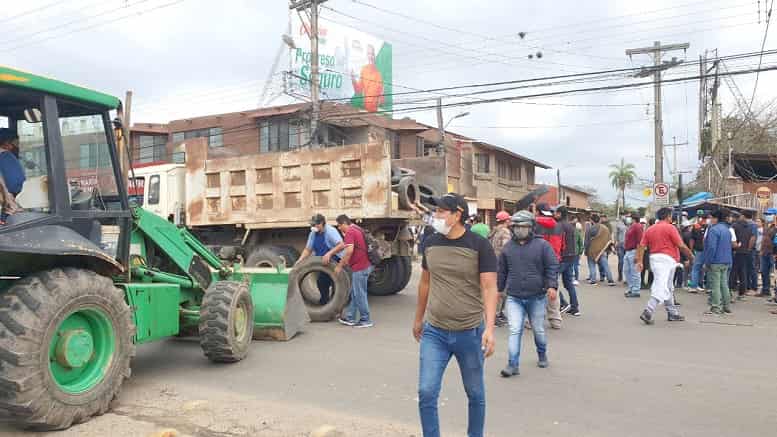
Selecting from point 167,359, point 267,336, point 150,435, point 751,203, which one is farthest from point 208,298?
point 751,203

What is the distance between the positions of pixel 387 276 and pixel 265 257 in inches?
93.2

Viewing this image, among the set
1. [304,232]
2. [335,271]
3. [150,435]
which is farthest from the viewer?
[304,232]

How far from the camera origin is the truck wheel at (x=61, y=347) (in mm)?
3803

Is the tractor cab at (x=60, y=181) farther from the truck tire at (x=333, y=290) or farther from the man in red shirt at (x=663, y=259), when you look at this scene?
the man in red shirt at (x=663, y=259)

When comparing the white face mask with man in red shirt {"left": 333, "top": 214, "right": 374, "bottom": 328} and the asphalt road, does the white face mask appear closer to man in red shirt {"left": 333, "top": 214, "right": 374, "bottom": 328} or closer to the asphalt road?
the asphalt road

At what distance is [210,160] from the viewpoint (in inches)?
431

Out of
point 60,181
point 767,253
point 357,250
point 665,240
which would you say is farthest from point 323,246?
point 767,253

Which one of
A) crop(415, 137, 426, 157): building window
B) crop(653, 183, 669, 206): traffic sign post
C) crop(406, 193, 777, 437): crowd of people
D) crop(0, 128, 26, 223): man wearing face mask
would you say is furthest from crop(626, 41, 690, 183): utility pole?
crop(0, 128, 26, 223): man wearing face mask

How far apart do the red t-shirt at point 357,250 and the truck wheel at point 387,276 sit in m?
2.80

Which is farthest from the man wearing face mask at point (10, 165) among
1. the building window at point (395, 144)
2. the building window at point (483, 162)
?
the building window at point (483, 162)

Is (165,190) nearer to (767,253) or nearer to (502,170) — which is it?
(767,253)

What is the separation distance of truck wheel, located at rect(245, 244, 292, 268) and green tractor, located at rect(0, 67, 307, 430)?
14.4 ft

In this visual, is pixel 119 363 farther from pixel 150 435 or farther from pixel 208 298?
pixel 208 298

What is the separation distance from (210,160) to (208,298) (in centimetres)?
563
